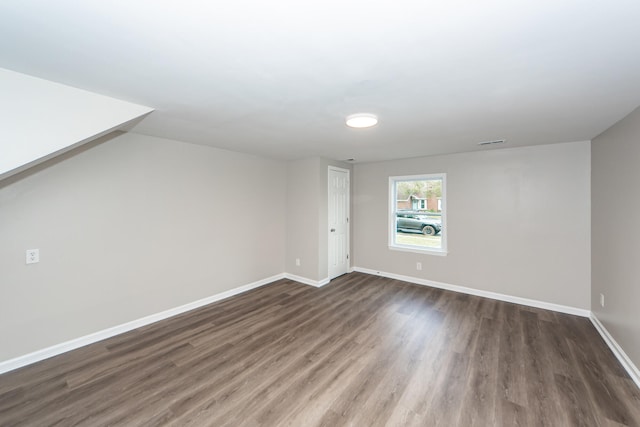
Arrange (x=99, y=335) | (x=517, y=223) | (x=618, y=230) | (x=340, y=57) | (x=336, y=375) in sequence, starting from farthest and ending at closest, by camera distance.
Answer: (x=517, y=223) < (x=99, y=335) < (x=618, y=230) < (x=336, y=375) < (x=340, y=57)

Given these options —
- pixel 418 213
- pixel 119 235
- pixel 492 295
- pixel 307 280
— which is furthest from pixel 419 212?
pixel 119 235

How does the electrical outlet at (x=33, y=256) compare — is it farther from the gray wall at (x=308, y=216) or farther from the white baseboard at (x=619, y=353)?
the white baseboard at (x=619, y=353)

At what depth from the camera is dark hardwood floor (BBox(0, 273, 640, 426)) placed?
181 cm

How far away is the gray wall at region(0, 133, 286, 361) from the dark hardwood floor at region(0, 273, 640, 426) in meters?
0.35

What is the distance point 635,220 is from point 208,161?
15.2 ft

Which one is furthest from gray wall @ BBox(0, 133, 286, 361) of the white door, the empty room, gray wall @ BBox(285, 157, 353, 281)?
the white door

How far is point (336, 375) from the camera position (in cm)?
222

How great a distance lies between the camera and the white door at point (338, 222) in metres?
4.76

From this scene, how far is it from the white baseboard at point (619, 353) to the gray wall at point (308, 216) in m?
3.48

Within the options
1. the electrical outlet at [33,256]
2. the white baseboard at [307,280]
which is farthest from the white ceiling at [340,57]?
the white baseboard at [307,280]

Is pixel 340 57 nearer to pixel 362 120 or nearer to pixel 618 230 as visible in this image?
pixel 362 120

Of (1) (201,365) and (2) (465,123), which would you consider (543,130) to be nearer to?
(2) (465,123)

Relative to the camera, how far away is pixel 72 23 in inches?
46.2

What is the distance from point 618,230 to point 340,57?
3178 millimetres
